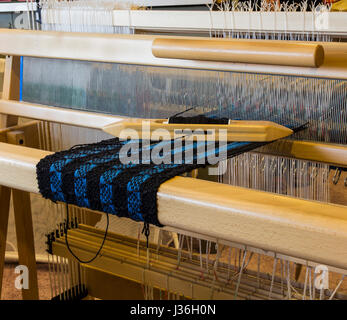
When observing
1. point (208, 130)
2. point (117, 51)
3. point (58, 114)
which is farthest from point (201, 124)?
point (58, 114)

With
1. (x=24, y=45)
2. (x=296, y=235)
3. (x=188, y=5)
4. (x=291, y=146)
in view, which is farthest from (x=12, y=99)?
(x=188, y=5)

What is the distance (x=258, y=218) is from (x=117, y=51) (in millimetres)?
554

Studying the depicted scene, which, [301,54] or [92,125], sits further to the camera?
[92,125]

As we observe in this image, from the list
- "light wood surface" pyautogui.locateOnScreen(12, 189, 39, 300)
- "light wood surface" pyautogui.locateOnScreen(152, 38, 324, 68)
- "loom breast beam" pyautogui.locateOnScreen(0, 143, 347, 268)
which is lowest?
"light wood surface" pyautogui.locateOnScreen(12, 189, 39, 300)

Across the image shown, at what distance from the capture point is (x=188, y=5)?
7.48ft

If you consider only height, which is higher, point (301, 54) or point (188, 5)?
point (188, 5)

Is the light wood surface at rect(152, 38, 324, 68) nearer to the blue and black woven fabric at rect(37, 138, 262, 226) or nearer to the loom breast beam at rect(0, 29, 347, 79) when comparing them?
the loom breast beam at rect(0, 29, 347, 79)

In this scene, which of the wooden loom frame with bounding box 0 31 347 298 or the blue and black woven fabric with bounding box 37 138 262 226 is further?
the blue and black woven fabric with bounding box 37 138 262 226

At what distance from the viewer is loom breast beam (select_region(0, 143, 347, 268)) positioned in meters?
0.59

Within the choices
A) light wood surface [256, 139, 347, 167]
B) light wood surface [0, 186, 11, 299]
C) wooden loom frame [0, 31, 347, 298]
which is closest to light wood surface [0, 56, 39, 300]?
light wood surface [0, 186, 11, 299]

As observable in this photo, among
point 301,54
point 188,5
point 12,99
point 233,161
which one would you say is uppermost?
point 188,5

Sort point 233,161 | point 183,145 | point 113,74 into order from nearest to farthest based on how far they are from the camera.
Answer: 1. point 183,145
2. point 233,161
3. point 113,74
